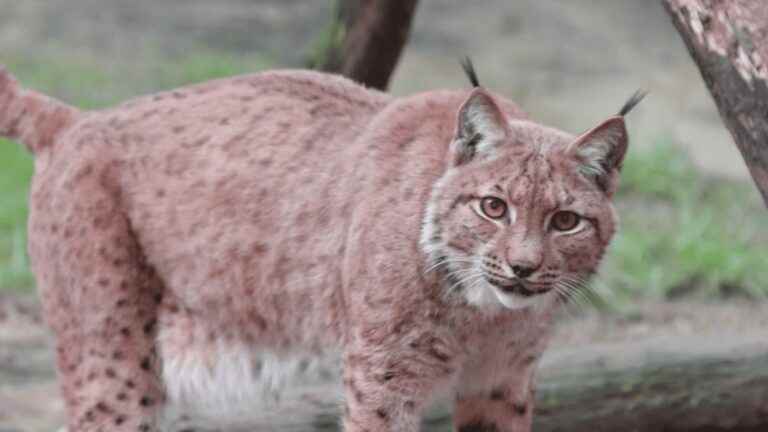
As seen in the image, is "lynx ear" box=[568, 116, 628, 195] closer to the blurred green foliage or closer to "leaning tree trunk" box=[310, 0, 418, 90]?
"leaning tree trunk" box=[310, 0, 418, 90]

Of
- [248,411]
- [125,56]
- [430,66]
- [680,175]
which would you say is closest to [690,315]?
[680,175]

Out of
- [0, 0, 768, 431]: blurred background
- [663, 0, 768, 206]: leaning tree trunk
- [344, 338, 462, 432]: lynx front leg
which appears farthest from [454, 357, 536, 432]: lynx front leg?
[0, 0, 768, 431]: blurred background

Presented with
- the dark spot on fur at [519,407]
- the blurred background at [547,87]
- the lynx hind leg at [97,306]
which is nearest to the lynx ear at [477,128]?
the dark spot on fur at [519,407]

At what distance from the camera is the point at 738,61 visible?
3.28m

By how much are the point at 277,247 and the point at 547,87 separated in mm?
7498

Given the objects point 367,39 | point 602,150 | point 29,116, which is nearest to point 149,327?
point 29,116

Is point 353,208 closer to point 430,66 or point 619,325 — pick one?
point 619,325

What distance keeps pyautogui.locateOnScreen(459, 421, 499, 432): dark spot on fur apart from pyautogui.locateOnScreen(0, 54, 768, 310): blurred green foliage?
255 centimetres

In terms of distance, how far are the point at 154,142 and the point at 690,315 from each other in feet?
13.2

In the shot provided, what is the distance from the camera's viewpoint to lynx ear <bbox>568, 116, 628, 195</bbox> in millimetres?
3832

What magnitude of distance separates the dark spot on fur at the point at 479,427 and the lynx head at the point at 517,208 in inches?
26.2

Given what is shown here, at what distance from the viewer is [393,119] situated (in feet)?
14.2

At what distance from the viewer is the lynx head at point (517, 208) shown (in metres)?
3.77

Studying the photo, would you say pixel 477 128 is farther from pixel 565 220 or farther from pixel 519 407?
pixel 519 407
